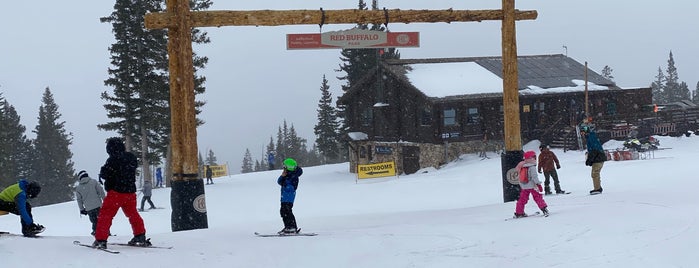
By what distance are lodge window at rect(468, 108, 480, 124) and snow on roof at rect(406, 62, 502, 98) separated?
127 cm

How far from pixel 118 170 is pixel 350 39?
648 cm

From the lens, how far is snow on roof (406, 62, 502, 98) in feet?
118

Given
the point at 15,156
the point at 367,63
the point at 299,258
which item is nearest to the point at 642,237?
the point at 299,258

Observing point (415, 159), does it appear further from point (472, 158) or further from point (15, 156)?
point (15, 156)

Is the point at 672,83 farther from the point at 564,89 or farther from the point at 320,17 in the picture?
the point at 320,17

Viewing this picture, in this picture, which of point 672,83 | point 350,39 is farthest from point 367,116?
point 672,83

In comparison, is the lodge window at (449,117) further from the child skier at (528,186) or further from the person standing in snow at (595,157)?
the child skier at (528,186)

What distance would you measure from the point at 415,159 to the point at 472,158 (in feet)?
15.1

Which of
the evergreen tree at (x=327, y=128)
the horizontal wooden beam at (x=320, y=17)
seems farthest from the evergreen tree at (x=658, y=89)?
the horizontal wooden beam at (x=320, y=17)

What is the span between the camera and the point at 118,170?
8.09 metres

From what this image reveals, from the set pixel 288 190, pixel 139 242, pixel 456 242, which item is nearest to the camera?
pixel 139 242

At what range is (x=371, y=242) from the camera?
8.91m

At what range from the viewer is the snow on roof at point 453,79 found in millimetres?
36094

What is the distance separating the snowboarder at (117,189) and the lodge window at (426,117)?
2927 centimetres
